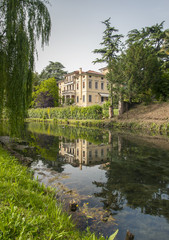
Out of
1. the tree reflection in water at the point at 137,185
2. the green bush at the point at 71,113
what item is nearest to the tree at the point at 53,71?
the green bush at the point at 71,113

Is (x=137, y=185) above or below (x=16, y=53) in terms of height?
below

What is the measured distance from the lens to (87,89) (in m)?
41.6

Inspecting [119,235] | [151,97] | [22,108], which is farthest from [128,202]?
[151,97]

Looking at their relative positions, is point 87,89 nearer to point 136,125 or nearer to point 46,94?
point 46,94

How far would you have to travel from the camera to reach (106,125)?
24.4m

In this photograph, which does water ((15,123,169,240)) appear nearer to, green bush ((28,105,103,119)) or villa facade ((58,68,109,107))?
green bush ((28,105,103,119))

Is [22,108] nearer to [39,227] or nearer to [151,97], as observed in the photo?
[39,227]

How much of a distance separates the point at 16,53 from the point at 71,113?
2806 centimetres

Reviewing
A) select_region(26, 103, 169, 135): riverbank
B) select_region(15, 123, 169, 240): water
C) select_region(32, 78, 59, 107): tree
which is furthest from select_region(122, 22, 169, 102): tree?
select_region(32, 78, 59, 107): tree

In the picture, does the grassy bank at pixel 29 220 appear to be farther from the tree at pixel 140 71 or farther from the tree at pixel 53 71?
the tree at pixel 53 71

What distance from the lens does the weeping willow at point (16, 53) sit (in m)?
4.95

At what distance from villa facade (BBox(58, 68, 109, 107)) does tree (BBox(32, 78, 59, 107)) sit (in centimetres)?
361

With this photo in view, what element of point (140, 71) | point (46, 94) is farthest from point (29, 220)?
point (46, 94)

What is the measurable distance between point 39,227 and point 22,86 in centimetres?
391
